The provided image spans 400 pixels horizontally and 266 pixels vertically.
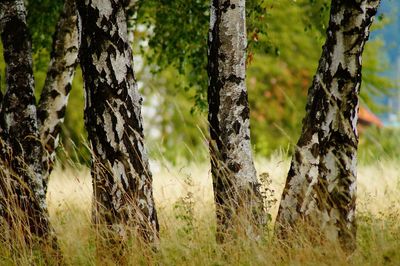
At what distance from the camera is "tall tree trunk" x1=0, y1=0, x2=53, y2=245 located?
6.57m

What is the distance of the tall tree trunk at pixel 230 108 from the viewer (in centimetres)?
611

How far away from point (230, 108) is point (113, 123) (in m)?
1.06

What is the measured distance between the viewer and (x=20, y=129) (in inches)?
267

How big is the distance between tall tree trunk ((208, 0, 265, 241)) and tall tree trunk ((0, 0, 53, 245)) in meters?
1.75

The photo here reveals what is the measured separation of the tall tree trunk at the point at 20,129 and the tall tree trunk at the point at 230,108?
1.75 metres

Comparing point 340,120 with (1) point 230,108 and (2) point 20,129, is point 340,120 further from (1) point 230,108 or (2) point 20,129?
(2) point 20,129

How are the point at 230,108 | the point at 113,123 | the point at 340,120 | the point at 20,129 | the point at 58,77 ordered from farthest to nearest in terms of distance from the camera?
the point at 58,77
the point at 20,129
the point at 230,108
the point at 113,123
the point at 340,120

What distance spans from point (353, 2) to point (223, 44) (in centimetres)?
120

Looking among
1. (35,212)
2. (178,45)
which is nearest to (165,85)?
(178,45)

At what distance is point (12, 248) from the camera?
248 inches

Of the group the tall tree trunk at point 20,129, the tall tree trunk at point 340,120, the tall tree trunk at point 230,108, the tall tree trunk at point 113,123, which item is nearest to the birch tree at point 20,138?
the tall tree trunk at point 20,129

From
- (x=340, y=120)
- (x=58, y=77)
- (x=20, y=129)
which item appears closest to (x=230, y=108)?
(x=340, y=120)

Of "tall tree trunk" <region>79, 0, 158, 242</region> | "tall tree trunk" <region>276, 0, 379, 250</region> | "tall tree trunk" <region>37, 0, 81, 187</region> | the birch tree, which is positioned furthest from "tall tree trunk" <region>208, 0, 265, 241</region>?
"tall tree trunk" <region>37, 0, 81, 187</region>

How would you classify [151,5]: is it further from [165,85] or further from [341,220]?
[165,85]
